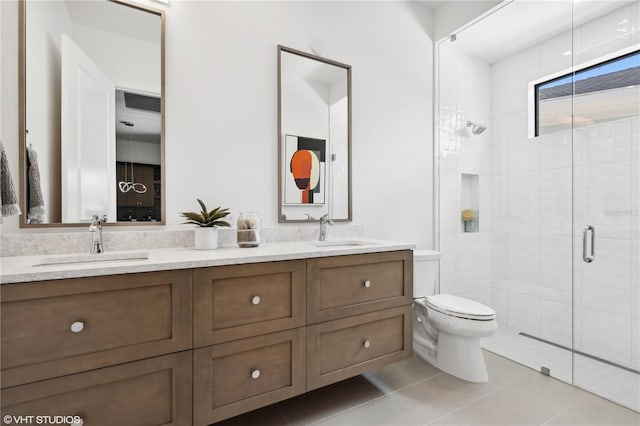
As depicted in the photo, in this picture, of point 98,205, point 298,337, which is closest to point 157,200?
point 98,205

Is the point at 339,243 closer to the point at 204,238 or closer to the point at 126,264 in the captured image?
the point at 204,238

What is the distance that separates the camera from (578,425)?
59.5 inches

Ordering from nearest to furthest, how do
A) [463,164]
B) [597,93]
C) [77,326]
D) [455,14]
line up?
[77,326], [597,93], [455,14], [463,164]

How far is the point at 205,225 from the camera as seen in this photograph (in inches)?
64.7

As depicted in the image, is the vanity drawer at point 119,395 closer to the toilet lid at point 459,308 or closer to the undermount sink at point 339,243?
the undermount sink at point 339,243

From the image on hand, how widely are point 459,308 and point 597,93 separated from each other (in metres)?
1.69

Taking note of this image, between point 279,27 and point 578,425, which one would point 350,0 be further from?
point 578,425

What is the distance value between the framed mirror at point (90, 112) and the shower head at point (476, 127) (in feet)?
8.09

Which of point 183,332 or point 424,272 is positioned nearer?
point 183,332

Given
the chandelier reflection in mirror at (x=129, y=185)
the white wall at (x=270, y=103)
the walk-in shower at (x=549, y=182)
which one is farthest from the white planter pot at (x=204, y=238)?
the walk-in shower at (x=549, y=182)

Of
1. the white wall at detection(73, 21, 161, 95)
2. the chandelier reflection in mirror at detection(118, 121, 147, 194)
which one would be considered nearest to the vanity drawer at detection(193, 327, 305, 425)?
the chandelier reflection in mirror at detection(118, 121, 147, 194)

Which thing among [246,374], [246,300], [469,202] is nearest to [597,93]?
[469,202]

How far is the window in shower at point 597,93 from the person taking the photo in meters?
1.96

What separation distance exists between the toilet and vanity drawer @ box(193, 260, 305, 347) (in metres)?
1.04
